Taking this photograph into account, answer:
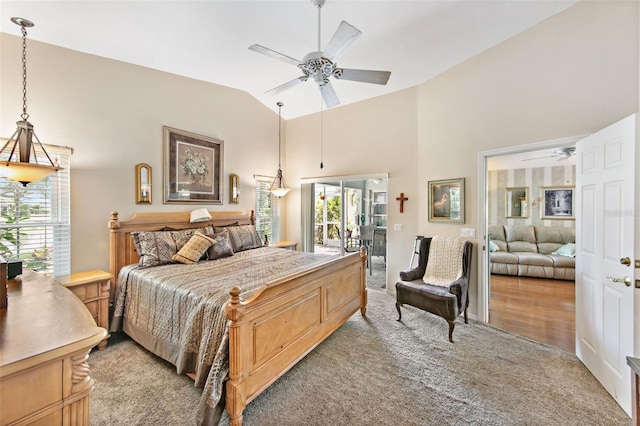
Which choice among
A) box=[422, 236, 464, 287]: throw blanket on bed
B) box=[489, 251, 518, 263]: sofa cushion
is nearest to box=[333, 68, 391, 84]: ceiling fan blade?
box=[422, 236, 464, 287]: throw blanket on bed

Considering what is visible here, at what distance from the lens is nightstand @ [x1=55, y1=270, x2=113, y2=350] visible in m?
2.67

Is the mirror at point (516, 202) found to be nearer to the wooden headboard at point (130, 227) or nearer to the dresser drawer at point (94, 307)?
the wooden headboard at point (130, 227)

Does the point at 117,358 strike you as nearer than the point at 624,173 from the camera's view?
No

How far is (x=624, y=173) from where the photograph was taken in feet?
6.51

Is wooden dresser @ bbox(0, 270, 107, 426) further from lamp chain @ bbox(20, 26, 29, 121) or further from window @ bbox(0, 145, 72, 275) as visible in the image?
lamp chain @ bbox(20, 26, 29, 121)

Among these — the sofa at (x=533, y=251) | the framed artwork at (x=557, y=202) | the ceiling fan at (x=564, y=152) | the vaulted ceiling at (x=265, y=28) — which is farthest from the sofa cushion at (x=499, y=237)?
the vaulted ceiling at (x=265, y=28)

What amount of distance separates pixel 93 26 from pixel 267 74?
2.01 metres

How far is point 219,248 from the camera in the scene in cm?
365

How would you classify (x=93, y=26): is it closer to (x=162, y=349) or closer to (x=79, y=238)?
(x=79, y=238)

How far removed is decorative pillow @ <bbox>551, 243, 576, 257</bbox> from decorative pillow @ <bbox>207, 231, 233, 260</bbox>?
6.46 m

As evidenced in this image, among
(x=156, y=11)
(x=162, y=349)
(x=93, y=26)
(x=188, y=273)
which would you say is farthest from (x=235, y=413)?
(x=93, y=26)

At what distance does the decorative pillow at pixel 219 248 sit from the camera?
3588 mm

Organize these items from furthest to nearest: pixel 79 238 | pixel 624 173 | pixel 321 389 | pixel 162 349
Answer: pixel 79 238 → pixel 162 349 → pixel 321 389 → pixel 624 173

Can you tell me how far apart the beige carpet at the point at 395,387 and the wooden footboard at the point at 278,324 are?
0.21 metres
